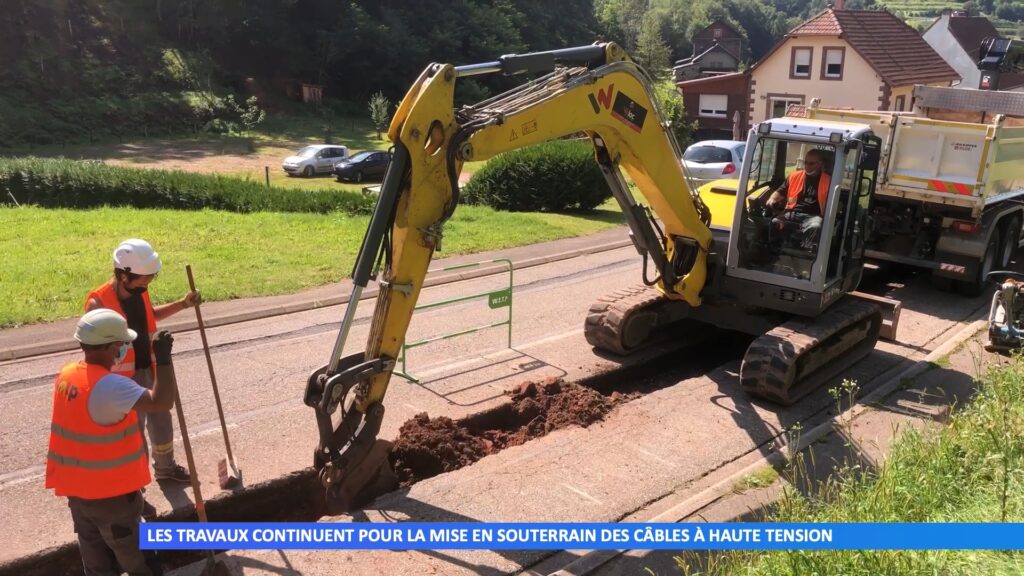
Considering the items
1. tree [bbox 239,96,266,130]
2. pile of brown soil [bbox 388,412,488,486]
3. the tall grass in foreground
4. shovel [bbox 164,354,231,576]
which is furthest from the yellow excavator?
tree [bbox 239,96,266,130]

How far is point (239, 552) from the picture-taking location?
570 centimetres

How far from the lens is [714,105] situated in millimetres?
50000

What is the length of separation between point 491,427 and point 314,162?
27.7 metres

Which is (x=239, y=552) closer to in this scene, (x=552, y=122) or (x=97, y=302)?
(x=97, y=302)

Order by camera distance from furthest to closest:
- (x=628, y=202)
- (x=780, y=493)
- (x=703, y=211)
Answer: (x=703, y=211) → (x=628, y=202) → (x=780, y=493)

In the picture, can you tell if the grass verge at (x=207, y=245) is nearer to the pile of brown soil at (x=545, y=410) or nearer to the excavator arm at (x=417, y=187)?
the pile of brown soil at (x=545, y=410)

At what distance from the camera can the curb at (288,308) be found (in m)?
9.68

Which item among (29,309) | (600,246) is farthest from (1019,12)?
(29,309)

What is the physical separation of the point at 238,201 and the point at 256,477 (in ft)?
44.1

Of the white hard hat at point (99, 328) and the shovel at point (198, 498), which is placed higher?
the white hard hat at point (99, 328)

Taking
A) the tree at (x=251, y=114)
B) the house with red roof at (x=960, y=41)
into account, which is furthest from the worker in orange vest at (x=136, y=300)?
the house with red roof at (x=960, y=41)

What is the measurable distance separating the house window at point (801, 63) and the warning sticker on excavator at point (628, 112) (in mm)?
38050

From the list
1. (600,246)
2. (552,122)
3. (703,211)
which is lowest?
(600,246)
